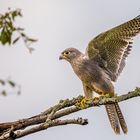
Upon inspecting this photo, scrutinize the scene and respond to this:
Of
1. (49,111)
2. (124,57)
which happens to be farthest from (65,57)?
(49,111)

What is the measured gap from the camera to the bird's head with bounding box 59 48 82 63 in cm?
850

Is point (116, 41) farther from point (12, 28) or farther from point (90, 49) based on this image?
point (12, 28)

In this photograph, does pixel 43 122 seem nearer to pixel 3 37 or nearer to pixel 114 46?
pixel 3 37

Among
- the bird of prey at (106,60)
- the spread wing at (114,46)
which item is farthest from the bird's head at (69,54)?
the spread wing at (114,46)

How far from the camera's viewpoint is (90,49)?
28.3ft

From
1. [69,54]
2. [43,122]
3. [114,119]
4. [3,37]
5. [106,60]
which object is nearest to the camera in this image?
[43,122]

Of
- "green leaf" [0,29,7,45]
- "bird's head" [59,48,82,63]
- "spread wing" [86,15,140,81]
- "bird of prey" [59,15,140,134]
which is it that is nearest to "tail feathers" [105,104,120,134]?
"bird of prey" [59,15,140,134]

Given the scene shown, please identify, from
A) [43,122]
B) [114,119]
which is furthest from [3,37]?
[114,119]

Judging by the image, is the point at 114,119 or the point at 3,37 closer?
the point at 3,37

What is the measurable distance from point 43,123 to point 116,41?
5.45 meters

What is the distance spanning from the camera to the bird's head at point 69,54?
8.50 metres

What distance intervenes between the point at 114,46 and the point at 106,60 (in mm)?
343

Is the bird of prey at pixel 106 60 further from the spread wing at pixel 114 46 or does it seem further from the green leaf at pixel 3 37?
the green leaf at pixel 3 37

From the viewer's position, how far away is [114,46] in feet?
27.7
